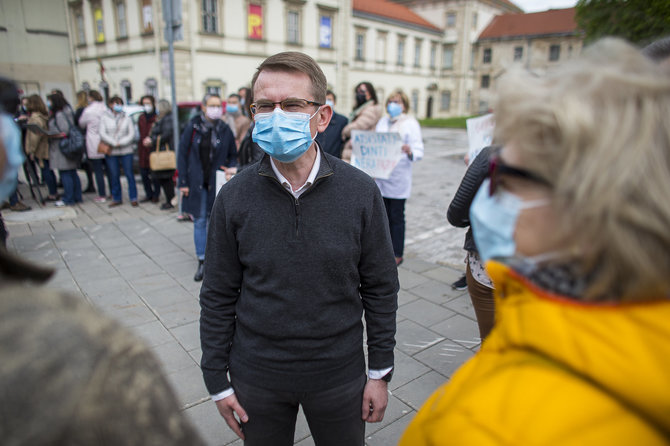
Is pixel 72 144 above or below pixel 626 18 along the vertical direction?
below

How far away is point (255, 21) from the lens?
1075 inches

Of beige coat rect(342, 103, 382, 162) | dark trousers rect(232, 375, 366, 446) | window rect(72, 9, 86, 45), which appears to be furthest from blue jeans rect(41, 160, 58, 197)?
window rect(72, 9, 86, 45)

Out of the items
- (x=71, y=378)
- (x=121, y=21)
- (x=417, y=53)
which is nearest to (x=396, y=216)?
(x=71, y=378)

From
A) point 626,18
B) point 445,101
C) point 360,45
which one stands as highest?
point 360,45

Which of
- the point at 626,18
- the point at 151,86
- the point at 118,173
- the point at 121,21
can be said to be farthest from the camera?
the point at 121,21

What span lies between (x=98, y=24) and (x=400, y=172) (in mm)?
30664

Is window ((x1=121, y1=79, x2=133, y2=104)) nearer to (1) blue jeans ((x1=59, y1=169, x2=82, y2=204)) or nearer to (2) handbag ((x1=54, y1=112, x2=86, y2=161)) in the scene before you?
(1) blue jeans ((x1=59, y1=169, x2=82, y2=204))

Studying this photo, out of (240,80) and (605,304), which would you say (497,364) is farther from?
Result: (240,80)

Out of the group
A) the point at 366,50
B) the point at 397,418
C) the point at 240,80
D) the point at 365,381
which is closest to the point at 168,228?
the point at 397,418

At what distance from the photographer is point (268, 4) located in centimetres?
2759

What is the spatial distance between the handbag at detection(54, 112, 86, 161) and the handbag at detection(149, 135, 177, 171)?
137 centimetres

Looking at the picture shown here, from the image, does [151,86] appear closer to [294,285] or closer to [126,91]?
[126,91]

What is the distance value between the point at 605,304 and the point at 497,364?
224 mm

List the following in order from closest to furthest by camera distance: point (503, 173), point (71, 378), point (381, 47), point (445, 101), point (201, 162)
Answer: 1. point (71, 378)
2. point (503, 173)
3. point (201, 162)
4. point (381, 47)
5. point (445, 101)
